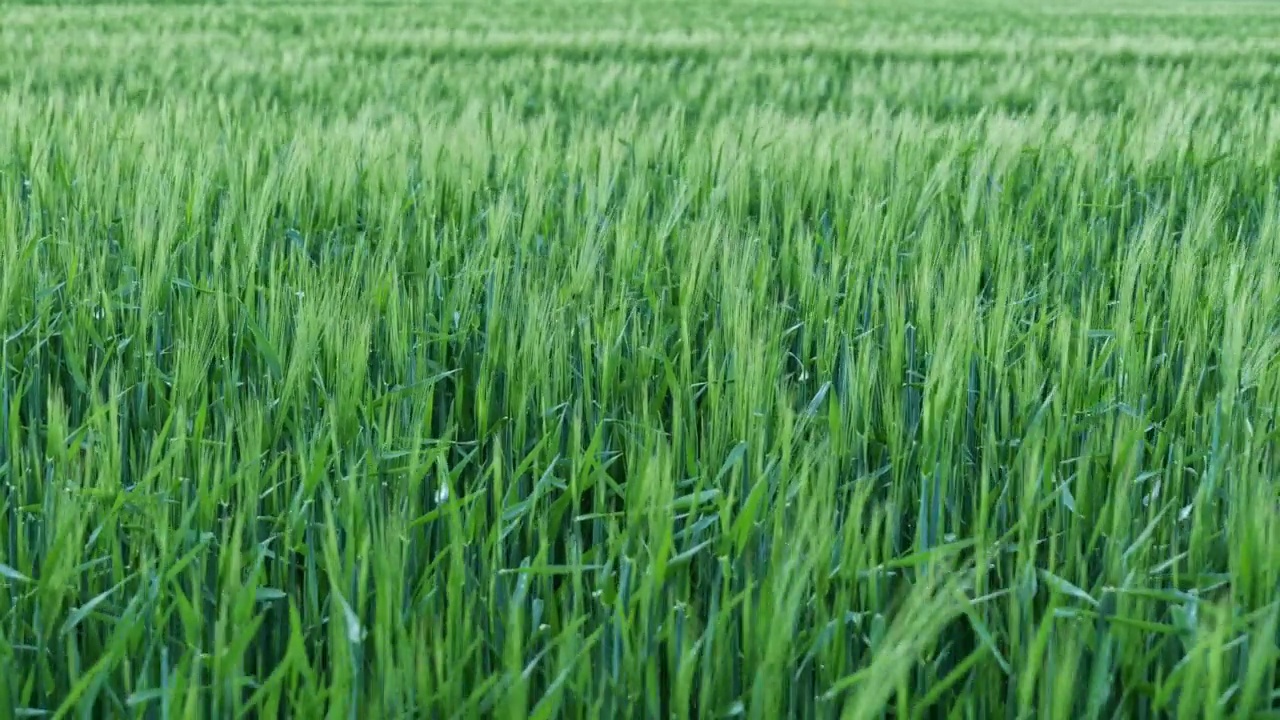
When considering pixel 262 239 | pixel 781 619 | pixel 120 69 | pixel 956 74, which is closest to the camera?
pixel 781 619

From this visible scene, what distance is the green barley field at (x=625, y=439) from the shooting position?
57cm

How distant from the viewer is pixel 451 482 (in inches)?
27.6

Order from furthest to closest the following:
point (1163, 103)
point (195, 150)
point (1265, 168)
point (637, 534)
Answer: point (1163, 103)
point (1265, 168)
point (195, 150)
point (637, 534)

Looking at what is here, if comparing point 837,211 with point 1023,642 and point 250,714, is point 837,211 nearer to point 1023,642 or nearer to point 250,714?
point 1023,642

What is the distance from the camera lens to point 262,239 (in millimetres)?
1319

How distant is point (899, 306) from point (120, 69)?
3637mm

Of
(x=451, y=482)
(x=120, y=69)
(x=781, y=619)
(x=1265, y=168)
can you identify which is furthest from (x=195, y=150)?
(x=120, y=69)

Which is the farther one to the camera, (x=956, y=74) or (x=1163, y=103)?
(x=956, y=74)

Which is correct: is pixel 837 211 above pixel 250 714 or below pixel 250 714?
above

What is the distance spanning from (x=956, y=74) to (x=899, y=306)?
391 cm

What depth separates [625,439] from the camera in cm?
88

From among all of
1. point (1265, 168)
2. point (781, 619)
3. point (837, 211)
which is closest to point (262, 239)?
point (837, 211)

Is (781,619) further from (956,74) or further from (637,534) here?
(956,74)

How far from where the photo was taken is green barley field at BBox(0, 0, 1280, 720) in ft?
1.88
